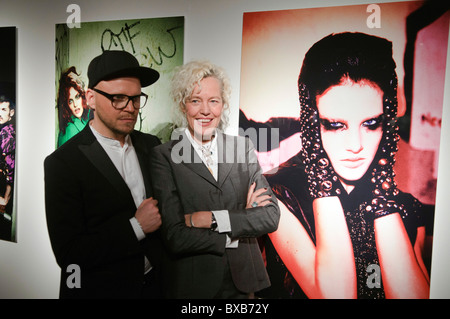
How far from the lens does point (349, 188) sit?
219 centimetres

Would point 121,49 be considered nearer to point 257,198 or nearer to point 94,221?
point 94,221

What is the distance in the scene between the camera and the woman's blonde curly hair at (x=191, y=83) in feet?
A: 7.00

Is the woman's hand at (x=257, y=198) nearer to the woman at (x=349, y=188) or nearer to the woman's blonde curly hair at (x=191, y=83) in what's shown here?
the woman at (x=349, y=188)

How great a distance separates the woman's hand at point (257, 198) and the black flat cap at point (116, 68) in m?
1.05

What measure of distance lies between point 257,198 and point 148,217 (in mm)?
698

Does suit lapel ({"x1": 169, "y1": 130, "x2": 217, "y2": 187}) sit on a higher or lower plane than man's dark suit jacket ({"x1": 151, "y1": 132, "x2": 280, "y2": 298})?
higher

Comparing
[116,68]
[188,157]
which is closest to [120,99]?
[116,68]

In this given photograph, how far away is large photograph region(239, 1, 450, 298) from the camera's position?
206 cm

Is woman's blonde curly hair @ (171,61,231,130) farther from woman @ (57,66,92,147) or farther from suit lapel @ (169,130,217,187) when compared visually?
woman @ (57,66,92,147)

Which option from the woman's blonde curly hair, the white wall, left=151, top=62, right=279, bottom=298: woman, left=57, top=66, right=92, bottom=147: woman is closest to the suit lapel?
left=151, top=62, right=279, bottom=298: woman

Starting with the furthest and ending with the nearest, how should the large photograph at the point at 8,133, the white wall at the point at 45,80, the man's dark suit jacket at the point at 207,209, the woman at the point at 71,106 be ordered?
the large photograph at the point at 8,133 < the woman at the point at 71,106 < the white wall at the point at 45,80 < the man's dark suit jacket at the point at 207,209

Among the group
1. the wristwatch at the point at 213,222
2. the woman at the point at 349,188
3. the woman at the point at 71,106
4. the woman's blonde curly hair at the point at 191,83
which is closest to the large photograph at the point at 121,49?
the woman at the point at 71,106

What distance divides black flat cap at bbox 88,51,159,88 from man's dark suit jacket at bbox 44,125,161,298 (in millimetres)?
352

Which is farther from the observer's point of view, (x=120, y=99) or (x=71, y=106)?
(x=71, y=106)
